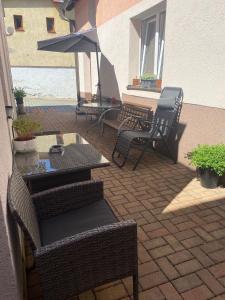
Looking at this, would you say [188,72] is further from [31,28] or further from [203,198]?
[31,28]

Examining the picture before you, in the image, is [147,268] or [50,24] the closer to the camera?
[147,268]

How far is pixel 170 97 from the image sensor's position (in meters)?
→ 4.08


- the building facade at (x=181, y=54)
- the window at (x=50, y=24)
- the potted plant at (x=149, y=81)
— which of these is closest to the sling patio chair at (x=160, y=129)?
the building facade at (x=181, y=54)

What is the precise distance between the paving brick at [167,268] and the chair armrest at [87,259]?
1.70ft

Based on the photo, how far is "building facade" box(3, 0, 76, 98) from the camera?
1473cm

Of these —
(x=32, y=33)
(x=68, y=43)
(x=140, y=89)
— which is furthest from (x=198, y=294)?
(x=32, y=33)

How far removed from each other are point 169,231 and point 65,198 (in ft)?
3.78

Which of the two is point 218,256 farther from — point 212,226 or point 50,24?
point 50,24

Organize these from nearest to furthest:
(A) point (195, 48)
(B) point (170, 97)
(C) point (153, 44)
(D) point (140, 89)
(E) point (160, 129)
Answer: (A) point (195, 48)
(B) point (170, 97)
(E) point (160, 129)
(C) point (153, 44)
(D) point (140, 89)

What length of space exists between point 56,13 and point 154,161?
14.3 m

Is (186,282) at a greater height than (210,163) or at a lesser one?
lesser

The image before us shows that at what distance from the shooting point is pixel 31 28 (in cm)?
1504

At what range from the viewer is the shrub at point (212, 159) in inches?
119

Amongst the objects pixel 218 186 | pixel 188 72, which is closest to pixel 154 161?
pixel 218 186
